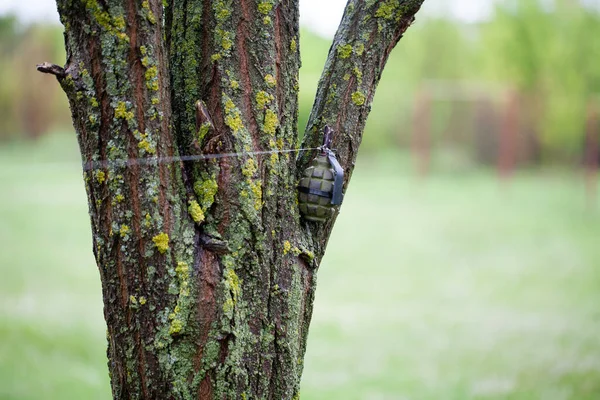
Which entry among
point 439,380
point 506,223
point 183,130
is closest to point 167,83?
point 183,130

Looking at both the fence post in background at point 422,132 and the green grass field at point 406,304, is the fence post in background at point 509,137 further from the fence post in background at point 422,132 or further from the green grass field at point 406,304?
the green grass field at point 406,304

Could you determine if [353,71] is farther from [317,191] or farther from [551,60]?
[551,60]

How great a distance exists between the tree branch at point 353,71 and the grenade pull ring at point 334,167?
23 millimetres

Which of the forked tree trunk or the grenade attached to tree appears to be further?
the grenade attached to tree

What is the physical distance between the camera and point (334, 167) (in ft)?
5.64

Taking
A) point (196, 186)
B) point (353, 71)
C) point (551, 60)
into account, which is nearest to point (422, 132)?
point (551, 60)

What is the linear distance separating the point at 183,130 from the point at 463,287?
566 cm

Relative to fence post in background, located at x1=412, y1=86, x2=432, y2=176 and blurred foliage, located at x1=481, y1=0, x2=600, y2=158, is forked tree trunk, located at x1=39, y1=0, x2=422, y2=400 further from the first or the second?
blurred foliage, located at x1=481, y1=0, x2=600, y2=158

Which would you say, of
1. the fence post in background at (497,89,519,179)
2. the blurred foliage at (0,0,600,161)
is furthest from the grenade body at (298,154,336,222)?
the fence post in background at (497,89,519,179)

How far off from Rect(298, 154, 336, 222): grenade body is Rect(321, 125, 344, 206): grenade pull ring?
1cm

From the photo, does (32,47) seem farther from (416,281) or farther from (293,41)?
(293,41)

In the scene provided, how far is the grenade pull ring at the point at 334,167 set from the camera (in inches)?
67.1

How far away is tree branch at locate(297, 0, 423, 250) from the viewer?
176cm

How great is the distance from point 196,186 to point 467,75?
19.2 meters
